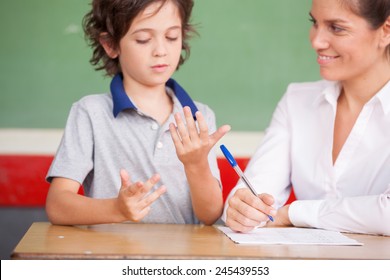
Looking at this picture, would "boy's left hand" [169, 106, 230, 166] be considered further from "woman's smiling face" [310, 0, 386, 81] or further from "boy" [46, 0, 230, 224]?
"woman's smiling face" [310, 0, 386, 81]

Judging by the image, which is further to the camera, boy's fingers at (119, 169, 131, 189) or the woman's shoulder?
the woman's shoulder

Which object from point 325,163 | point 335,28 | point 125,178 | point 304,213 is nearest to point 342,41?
point 335,28

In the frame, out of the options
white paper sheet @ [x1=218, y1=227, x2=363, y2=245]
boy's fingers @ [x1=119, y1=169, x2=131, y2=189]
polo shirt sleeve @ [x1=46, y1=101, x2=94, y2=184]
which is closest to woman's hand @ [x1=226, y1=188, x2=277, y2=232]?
white paper sheet @ [x1=218, y1=227, x2=363, y2=245]

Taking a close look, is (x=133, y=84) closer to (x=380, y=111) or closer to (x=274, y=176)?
(x=274, y=176)

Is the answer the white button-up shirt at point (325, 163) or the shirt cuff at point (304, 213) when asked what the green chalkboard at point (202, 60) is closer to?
the white button-up shirt at point (325, 163)

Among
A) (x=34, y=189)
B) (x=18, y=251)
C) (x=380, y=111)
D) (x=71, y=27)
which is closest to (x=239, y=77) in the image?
(x=71, y=27)

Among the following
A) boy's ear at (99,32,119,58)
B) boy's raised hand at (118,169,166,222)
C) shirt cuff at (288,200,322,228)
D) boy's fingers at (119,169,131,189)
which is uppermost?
boy's ear at (99,32,119,58)

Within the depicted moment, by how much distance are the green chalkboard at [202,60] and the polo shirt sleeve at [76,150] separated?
0.98 m

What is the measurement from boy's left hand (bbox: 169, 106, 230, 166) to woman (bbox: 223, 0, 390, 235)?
135 mm

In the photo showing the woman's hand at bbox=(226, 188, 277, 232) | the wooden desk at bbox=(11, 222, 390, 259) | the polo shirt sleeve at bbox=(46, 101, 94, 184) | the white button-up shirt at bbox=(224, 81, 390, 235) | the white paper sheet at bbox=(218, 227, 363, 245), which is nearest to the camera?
the wooden desk at bbox=(11, 222, 390, 259)

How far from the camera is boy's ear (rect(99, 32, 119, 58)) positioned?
6.29 feet

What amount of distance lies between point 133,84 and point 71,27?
102 centimetres

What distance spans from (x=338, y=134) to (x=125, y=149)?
56 centimetres

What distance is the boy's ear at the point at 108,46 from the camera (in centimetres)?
192
